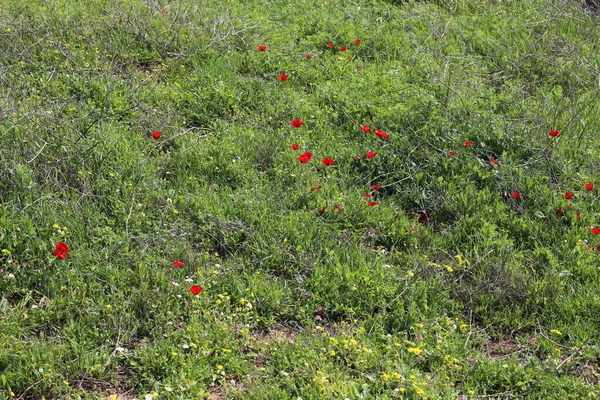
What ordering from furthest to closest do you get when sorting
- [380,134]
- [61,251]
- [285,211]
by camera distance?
[380,134] < [285,211] < [61,251]

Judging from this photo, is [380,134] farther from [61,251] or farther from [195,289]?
[61,251]

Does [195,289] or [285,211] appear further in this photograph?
[285,211]

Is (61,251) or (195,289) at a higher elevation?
(61,251)

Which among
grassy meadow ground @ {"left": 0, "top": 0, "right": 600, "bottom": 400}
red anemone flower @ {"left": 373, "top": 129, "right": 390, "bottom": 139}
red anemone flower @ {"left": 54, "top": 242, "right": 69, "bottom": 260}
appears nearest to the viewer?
grassy meadow ground @ {"left": 0, "top": 0, "right": 600, "bottom": 400}

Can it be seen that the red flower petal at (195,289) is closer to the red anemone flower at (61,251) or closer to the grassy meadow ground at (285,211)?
the grassy meadow ground at (285,211)

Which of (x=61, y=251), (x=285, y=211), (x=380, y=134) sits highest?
(x=380, y=134)

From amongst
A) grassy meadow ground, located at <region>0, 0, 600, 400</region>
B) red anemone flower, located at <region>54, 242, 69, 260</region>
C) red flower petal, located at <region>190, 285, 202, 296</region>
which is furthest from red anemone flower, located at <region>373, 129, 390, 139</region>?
red anemone flower, located at <region>54, 242, 69, 260</region>

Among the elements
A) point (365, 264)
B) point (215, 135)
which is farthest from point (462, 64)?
point (365, 264)

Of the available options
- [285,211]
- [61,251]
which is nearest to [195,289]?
[61,251]

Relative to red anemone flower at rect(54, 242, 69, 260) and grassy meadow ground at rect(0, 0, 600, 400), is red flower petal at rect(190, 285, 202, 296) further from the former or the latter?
red anemone flower at rect(54, 242, 69, 260)

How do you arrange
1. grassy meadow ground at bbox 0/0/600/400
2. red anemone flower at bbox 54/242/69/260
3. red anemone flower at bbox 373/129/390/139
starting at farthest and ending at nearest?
1. red anemone flower at bbox 373/129/390/139
2. red anemone flower at bbox 54/242/69/260
3. grassy meadow ground at bbox 0/0/600/400

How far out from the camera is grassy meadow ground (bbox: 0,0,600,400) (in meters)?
3.55

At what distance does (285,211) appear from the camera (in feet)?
15.0

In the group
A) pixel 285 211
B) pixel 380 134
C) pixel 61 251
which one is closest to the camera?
pixel 61 251
